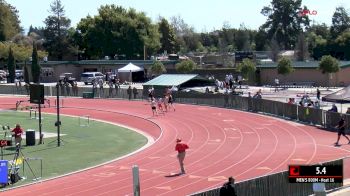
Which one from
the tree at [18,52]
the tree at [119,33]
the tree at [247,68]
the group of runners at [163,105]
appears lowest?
the group of runners at [163,105]

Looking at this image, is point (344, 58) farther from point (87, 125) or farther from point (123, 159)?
point (123, 159)

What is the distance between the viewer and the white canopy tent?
7756 cm

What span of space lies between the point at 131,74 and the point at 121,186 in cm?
5880

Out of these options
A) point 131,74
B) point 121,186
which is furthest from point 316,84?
point 121,186

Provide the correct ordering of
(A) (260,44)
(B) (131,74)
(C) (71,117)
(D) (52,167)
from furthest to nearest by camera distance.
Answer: (A) (260,44) → (B) (131,74) → (C) (71,117) → (D) (52,167)

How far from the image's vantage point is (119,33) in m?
102

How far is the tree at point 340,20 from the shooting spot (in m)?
112

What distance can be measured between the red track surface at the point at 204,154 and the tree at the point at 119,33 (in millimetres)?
57952

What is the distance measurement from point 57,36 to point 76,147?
283 feet

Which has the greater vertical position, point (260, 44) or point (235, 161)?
point (260, 44)

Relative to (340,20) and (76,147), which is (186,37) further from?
(76,147)

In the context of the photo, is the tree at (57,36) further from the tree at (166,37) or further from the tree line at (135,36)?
the tree at (166,37)

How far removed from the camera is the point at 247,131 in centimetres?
3450
